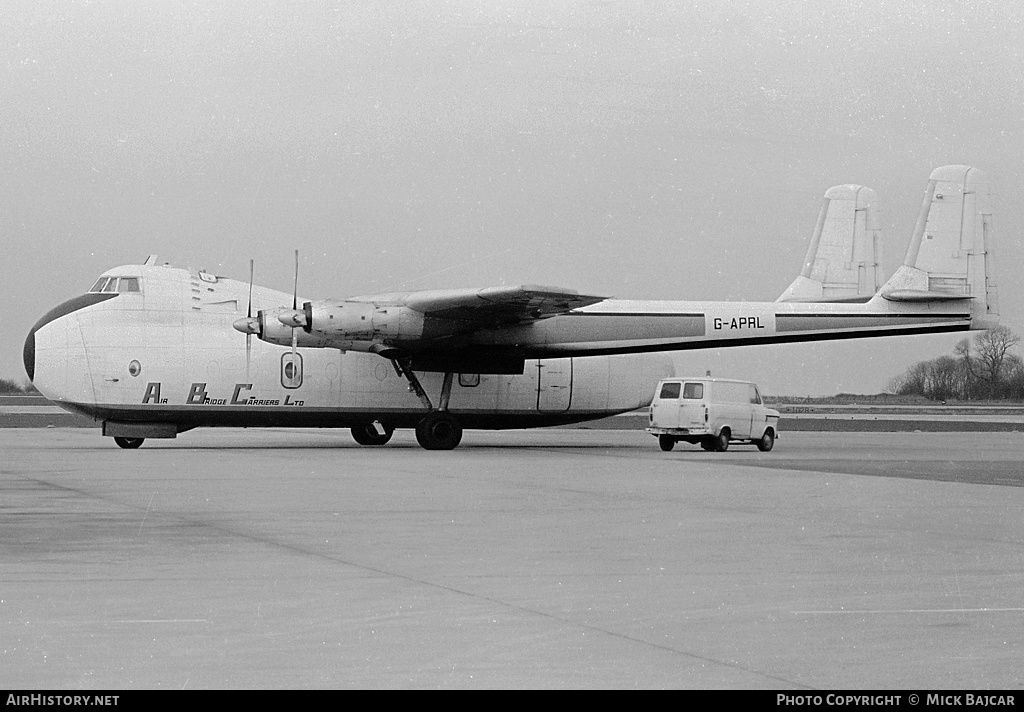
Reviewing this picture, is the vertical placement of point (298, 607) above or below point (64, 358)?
below

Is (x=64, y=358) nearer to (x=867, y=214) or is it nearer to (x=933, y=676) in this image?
(x=867, y=214)

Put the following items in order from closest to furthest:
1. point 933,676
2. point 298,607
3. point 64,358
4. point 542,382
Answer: point 933,676 < point 298,607 < point 64,358 < point 542,382

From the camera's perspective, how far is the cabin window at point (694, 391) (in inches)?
1251

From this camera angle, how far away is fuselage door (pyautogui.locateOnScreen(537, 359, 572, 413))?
3441 cm

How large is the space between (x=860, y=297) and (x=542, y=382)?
910 centimetres

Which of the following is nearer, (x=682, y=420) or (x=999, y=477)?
(x=999, y=477)

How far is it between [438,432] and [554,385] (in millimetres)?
4306

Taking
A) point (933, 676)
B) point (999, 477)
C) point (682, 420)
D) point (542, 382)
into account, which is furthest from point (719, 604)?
point (542, 382)

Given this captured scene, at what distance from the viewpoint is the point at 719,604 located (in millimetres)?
8461

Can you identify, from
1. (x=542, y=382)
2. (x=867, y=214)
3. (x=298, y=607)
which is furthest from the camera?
(x=867, y=214)

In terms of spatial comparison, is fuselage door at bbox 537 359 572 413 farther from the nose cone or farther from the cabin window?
the nose cone

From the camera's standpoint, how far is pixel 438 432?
31688mm
